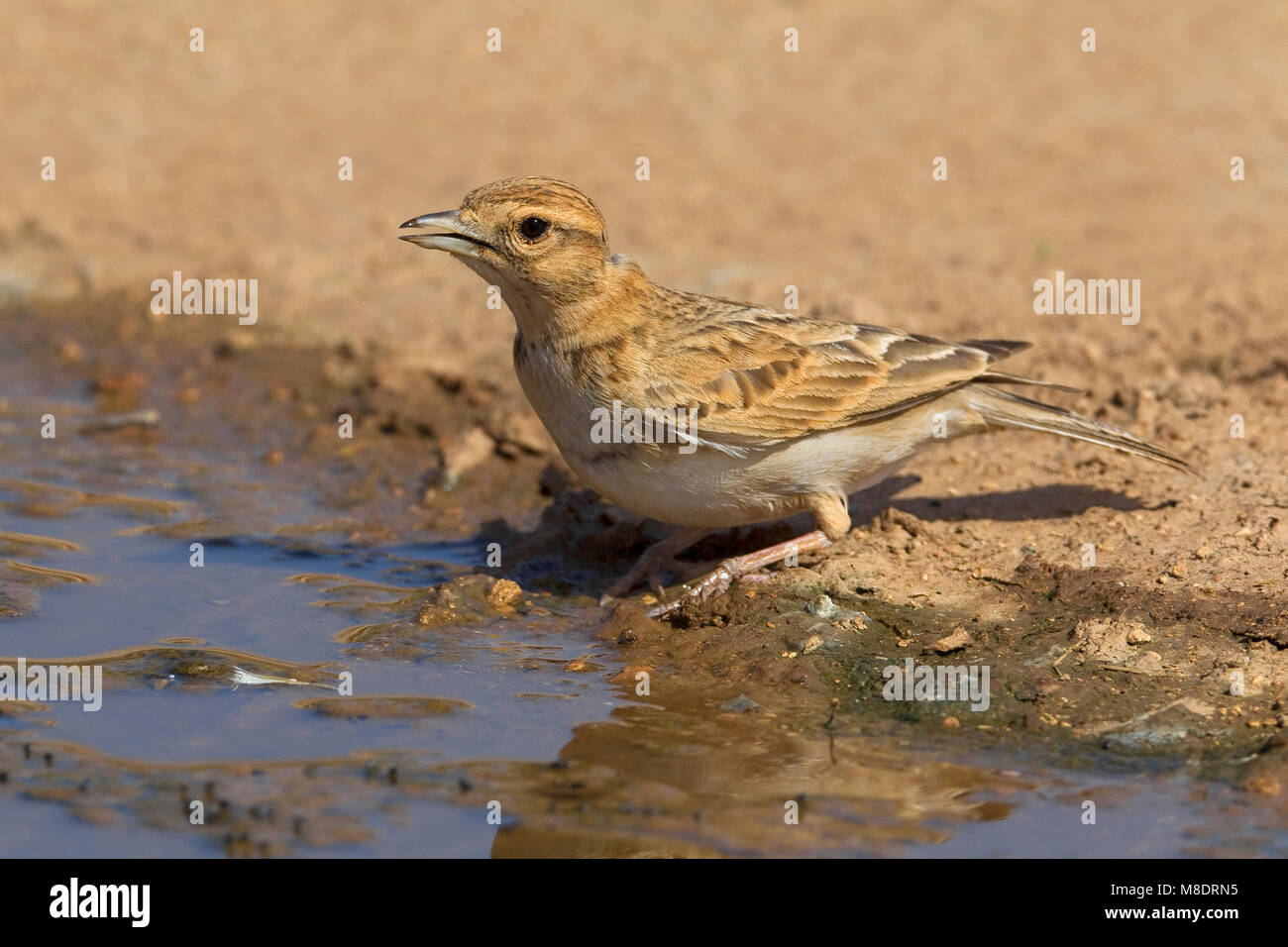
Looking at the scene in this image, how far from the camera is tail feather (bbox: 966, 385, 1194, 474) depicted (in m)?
7.52

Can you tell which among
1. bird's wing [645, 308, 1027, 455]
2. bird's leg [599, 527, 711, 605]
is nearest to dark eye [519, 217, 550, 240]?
bird's wing [645, 308, 1027, 455]

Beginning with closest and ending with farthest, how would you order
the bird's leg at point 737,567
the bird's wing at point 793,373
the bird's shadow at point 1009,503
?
the bird's wing at point 793,373 → the bird's leg at point 737,567 → the bird's shadow at point 1009,503

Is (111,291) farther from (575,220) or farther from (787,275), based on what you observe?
(575,220)

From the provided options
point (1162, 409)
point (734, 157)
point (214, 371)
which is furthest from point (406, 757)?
point (734, 157)

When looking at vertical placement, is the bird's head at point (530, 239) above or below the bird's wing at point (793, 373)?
above

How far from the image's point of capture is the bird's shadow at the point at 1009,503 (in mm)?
7863

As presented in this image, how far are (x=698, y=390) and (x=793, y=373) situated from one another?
0.51m

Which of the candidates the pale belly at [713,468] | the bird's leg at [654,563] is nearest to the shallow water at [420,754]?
the bird's leg at [654,563]

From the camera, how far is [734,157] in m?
13.6

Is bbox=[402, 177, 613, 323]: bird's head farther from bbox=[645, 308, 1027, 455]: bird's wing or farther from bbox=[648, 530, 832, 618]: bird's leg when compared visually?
bbox=[648, 530, 832, 618]: bird's leg

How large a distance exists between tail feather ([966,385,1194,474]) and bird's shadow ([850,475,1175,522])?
35 cm

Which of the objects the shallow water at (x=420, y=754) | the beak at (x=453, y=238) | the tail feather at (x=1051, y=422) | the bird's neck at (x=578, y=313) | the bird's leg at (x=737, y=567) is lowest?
the shallow water at (x=420, y=754)

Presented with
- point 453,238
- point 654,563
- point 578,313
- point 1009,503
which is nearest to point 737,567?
point 654,563

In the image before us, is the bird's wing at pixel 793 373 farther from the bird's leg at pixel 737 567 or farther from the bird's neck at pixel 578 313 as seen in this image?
the bird's leg at pixel 737 567
